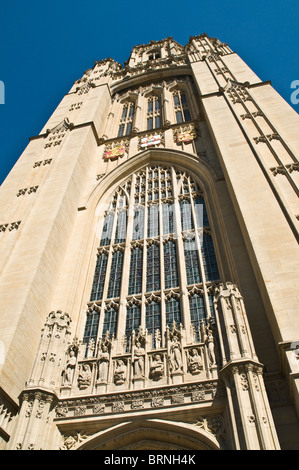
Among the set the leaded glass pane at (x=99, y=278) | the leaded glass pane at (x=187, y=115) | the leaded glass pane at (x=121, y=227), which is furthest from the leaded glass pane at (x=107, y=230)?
the leaded glass pane at (x=187, y=115)

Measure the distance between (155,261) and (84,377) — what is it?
20.4 ft

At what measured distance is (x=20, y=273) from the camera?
48.4 ft

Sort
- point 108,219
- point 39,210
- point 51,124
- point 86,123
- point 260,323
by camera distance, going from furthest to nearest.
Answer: point 51,124 < point 86,123 < point 108,219 < point 39,210 < point 260,323

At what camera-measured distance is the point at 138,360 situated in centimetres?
1169

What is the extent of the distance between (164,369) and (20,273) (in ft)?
21.5

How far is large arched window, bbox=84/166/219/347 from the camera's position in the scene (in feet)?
47.0

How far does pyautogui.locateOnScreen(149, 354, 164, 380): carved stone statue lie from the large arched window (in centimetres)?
124

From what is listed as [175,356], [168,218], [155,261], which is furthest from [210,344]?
[168,218]

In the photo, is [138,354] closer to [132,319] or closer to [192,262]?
[132,319]

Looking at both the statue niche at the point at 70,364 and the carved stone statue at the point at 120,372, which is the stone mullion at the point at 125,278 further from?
the statue niche at the point at 70,364

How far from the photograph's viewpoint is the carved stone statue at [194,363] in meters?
11.0

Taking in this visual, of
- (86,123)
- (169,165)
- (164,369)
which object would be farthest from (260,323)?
(86,123)

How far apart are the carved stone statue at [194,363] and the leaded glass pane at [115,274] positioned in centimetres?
512
